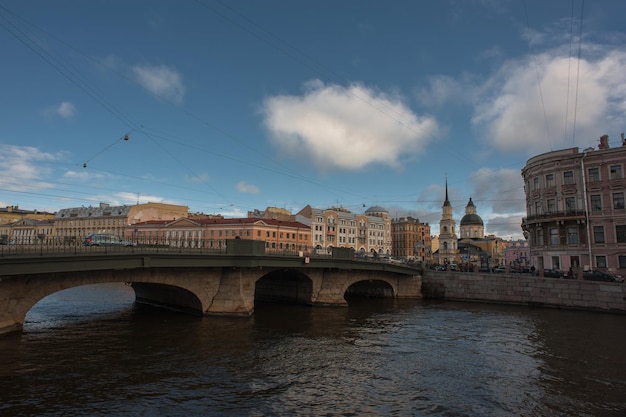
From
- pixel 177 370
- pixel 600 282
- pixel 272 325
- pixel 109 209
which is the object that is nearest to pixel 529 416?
pixel 177 370

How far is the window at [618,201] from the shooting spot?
1690 inches

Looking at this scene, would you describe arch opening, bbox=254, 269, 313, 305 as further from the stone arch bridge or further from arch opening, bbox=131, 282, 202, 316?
arch opening, bbox=131, 282, 202, 316

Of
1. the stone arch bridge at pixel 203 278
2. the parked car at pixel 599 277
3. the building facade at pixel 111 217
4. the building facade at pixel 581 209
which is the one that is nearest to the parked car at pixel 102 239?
the stone arch bridge at pixel 203 278

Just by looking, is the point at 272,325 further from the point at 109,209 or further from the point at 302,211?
the point at 109,209

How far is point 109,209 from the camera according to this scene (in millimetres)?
116062

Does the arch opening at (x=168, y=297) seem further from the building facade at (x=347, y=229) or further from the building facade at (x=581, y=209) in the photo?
the building facade at (x=347, y=229)

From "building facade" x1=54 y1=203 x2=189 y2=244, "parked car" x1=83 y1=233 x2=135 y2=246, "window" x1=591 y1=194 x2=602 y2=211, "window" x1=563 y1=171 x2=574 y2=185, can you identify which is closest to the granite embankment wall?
"window" x1=591 y1=194 x2=602 y2=211

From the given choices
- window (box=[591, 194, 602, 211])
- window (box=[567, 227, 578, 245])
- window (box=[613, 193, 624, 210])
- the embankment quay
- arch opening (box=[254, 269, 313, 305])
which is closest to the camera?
the embankment quay

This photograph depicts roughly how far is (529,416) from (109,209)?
123 meters

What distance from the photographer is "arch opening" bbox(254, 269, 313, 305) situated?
1609 inches

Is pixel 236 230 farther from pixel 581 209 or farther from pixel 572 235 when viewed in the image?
pixel 581 209

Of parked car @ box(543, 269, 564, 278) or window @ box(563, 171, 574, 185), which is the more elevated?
window @ box(563, 171, 574, 185)

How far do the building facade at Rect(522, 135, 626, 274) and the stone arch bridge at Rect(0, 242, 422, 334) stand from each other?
16458mm

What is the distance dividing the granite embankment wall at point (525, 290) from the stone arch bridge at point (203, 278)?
3.22 meters
